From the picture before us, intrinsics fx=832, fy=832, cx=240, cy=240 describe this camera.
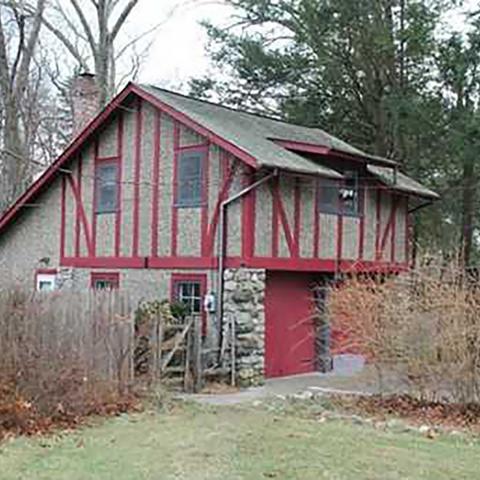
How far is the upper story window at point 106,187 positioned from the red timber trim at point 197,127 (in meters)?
2.01

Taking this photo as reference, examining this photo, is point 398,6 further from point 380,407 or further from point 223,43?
point 380,407

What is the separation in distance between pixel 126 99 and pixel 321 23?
965cm

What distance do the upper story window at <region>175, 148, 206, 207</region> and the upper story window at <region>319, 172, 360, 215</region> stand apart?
110 inches

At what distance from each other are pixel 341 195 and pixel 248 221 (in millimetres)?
3467

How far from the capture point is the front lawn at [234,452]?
800cm

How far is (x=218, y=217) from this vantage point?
17.3m

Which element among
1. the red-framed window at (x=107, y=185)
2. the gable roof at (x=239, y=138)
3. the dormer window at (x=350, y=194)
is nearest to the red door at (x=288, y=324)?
the dormer window at (x=350, y=194)

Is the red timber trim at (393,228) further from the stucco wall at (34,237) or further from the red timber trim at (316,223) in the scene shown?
the stucco wall at (34,237)

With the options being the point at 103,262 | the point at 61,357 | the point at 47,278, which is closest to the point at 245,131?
the point at 103,262

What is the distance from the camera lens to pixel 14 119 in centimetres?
2750

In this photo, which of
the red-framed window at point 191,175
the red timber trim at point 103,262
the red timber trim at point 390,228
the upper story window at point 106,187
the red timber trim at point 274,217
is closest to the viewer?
the red timber trim at point 274,217

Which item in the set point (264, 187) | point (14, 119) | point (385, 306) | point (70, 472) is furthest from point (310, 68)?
point (70, 472)

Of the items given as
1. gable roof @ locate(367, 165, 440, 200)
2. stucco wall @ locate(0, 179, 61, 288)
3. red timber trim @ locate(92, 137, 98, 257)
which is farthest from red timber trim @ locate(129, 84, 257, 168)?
gable roof @ locate(367, 165, 440, 200)

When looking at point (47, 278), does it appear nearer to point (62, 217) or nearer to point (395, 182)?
point (62, 217)
